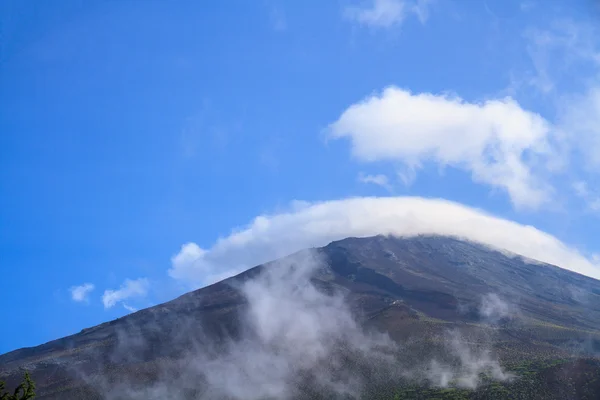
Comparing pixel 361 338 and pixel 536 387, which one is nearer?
pixel 536 387

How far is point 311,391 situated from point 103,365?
57.2 meters

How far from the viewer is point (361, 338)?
429ft

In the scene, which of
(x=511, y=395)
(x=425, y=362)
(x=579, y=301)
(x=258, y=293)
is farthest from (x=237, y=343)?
(x=579, y=301)

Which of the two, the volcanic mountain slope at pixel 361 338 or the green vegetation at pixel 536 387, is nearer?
the green vegetation at pixel 536 387

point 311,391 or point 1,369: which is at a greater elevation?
point 1,369

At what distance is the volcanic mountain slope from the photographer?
9906cm

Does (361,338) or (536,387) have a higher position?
(361,338)

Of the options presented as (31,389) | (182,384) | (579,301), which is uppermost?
(31,389)

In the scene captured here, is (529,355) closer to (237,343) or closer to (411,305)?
(411,305)

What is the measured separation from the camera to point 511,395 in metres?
83.7

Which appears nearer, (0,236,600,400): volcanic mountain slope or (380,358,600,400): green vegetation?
(380,358,600,400): green vegetation

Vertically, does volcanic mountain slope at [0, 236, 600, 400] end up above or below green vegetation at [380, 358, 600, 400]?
above

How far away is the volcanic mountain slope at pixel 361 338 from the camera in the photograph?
99062 mm

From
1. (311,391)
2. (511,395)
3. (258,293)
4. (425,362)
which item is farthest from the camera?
(258,293)
